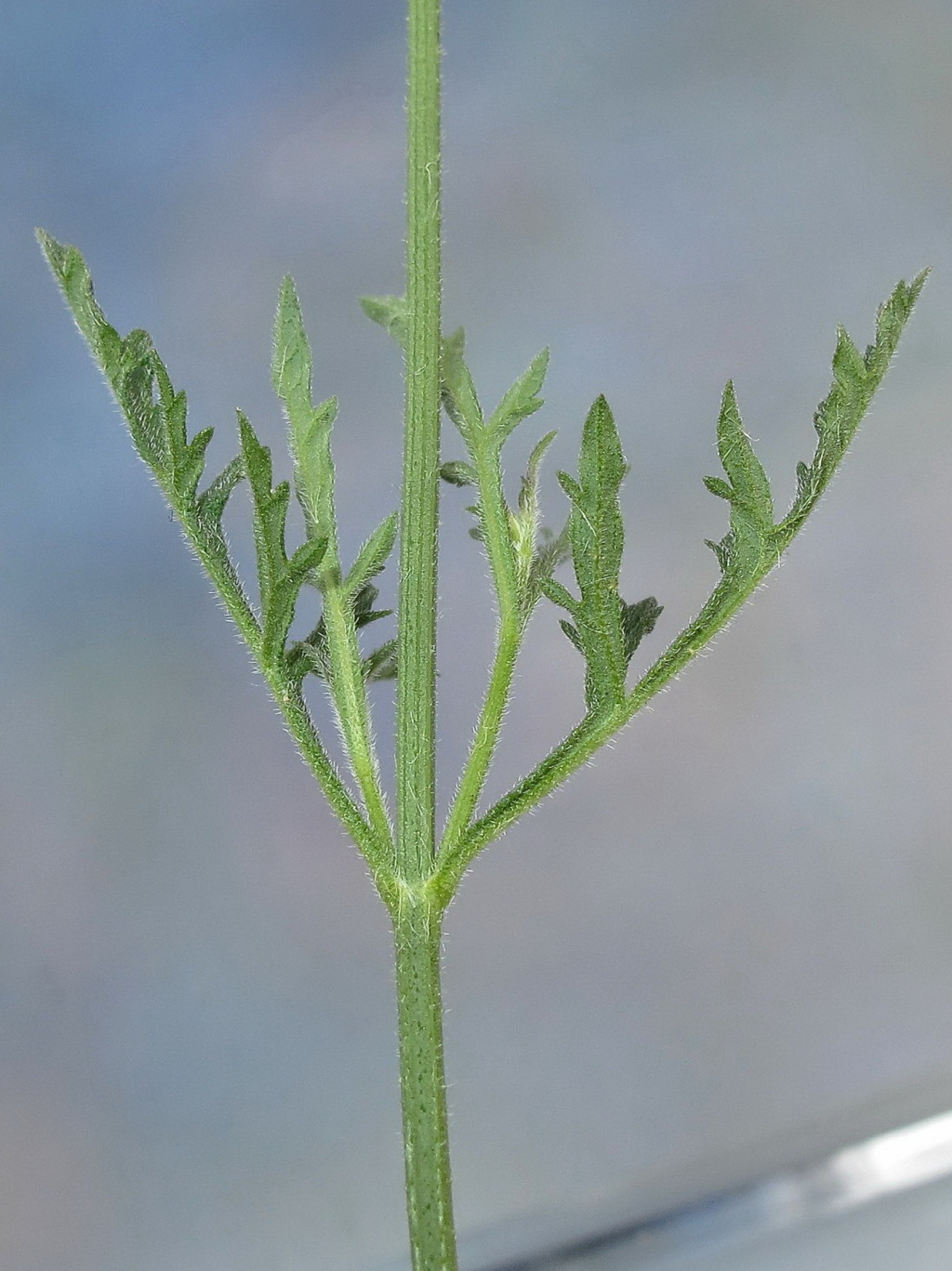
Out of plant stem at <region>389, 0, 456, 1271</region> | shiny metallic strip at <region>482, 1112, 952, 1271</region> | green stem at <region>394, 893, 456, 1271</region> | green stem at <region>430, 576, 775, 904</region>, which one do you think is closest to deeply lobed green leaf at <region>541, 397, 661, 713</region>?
green stem at <region>430, 576, 775, 904</region>

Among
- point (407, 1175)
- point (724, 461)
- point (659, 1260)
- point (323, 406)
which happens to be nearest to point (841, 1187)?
point (659, 1260)

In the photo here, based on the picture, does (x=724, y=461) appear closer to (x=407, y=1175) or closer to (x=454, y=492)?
(x=407, y=1175)

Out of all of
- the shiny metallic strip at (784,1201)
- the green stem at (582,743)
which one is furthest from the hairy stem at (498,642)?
the shiny metallic strip at (784,1201)

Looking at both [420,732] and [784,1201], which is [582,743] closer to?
[420,732]

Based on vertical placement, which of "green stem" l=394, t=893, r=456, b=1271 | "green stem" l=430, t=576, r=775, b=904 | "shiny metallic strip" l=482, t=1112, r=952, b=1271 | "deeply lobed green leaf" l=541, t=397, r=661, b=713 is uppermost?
"deeply lobed green leaf" l=541, t=397, r=661, b=713

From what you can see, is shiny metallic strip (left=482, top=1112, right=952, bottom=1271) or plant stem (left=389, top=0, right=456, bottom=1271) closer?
plant stem (left=389, top=0, right=456, bottom=1271)

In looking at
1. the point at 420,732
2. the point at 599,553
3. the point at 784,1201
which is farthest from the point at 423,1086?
the point at 784,1201

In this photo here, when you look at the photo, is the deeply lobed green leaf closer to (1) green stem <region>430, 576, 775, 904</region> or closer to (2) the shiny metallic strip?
(1) green stem <region>430, 576, 775, 904</region>
